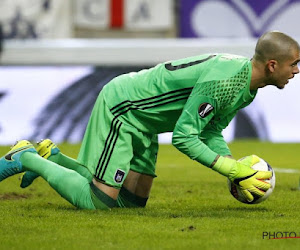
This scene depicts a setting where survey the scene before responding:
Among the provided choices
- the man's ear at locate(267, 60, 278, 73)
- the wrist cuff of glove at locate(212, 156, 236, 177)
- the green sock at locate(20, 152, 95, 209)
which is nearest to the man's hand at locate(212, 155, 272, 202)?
the wrist cuff of glove at locate(212, 156, 236, 177)

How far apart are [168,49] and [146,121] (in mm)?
9953

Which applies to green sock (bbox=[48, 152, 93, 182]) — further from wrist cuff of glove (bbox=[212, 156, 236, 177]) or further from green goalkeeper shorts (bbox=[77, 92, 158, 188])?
wrist cuff of glove (bbox=[212, 156, 236, 177])

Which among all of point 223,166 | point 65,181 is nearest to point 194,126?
point 223,166

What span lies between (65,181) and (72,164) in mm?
549

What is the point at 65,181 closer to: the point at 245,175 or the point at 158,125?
the point at 158,125

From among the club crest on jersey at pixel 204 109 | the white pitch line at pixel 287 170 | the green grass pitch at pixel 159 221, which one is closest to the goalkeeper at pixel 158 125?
the club crest on jersey at pixel 204 109

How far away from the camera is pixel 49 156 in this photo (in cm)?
740

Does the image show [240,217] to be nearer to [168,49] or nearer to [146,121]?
[146,121]

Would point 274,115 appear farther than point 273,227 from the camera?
Yes

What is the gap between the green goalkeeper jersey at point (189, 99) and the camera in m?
6.34

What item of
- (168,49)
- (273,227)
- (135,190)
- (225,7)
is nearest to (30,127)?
(168,49)

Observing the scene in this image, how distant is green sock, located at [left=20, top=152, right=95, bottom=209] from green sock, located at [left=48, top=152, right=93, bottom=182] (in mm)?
190

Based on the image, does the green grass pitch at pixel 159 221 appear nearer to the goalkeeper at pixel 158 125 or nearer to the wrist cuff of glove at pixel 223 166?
the goalkeeper at pixel 158 125

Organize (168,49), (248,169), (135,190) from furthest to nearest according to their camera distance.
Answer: (168,49) → (135,190) → (248,169)
